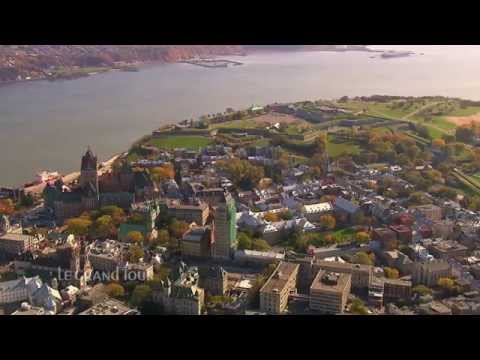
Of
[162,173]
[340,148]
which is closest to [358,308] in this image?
[162,173]

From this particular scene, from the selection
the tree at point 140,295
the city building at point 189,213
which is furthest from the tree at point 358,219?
the tree at point 140,295

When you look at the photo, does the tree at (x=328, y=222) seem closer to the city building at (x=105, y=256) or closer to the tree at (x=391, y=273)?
the tree at (x=391, y=273)

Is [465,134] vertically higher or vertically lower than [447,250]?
higher

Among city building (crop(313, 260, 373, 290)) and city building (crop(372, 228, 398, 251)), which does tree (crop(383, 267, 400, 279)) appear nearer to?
city building (crop(313, 260, 373, 290))

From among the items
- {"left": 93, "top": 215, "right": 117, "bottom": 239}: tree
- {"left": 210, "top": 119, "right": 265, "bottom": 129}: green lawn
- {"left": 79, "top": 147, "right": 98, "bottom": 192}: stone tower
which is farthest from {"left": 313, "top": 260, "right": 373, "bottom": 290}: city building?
{"left": 210, "top": 119, "right": 265, "bottom": 129}: green lawn

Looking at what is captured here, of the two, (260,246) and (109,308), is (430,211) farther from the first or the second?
(109,308)

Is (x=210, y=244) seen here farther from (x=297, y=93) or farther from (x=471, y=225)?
(x=297, y=93)
